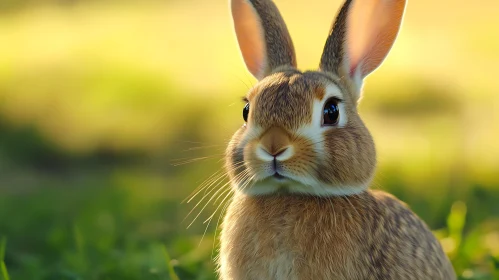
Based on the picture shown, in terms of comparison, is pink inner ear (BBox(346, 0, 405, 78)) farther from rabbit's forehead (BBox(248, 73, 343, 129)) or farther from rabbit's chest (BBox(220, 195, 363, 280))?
rabbit's chest (BBox(220, 195, 363, 280))

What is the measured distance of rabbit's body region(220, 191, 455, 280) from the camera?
3.74 meters

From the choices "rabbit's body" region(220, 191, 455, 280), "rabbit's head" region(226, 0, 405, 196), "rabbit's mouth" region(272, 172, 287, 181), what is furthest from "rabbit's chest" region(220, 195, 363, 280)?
"rabbit's mouth" region(272, 172, 287, 181)

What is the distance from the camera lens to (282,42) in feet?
14.7

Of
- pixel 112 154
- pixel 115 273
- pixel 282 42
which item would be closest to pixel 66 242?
pixel 115 273

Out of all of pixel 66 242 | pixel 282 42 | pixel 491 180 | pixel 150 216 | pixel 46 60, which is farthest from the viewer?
pixel 46 60

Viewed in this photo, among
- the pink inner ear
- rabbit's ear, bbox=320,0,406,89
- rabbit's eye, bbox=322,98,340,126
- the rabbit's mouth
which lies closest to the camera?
the rabbit's mouth

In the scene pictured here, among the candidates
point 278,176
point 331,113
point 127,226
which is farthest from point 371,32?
point 127,226

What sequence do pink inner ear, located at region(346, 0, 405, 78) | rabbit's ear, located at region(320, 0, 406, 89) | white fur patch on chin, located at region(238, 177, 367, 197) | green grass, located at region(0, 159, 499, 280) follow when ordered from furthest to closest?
green grass, located at region(0, 159, 499, 280) → pink inner ear, located at region(346, 0, 405, 78) → rabbit's ear, located at region(320, 0, 406, 89) → white fur patch on chin, located at region(238, 177, 367, 197)

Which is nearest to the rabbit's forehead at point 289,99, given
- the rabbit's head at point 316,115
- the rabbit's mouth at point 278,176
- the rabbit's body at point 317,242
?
the rabbit's head at point 316,115

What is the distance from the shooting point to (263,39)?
448 cm

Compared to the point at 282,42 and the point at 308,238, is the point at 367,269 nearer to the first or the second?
the point at 308,238

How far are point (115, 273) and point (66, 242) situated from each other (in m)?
0.97

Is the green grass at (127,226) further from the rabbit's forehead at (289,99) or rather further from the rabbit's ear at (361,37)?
the rabbit's ear at (361,37)

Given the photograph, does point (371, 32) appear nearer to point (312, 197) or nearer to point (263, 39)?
point (263, 39)
